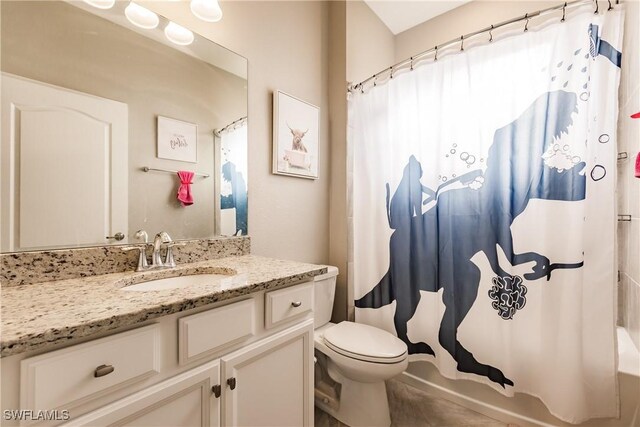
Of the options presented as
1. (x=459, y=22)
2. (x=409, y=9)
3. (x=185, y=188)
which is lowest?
(x=185, y=188)

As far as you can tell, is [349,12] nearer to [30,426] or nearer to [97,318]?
[97,318]

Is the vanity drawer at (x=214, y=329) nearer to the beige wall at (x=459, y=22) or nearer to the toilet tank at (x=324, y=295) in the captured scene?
the toilet tank at (x=324, y=295)

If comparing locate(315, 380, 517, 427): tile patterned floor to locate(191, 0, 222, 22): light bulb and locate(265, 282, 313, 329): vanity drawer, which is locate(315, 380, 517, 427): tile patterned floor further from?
locate(191, 0, 222, 22): light bulb

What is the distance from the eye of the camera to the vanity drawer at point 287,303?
3.08ft

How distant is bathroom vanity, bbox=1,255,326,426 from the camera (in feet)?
1.75

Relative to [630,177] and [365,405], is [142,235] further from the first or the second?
[630,177]

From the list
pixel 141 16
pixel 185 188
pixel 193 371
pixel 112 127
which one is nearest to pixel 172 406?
pixel 193 371

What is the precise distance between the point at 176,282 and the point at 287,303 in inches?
18.4

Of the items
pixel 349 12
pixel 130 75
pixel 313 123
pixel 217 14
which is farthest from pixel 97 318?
pixel 349 12

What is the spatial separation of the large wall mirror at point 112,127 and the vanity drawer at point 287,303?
1.93ft

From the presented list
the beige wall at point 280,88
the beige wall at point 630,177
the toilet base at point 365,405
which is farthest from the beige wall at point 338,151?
the beige wall at point 630,177

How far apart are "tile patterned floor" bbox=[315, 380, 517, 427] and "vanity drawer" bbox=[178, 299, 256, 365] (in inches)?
40.8

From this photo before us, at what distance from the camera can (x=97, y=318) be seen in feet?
1.90

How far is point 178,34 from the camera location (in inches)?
48.8
